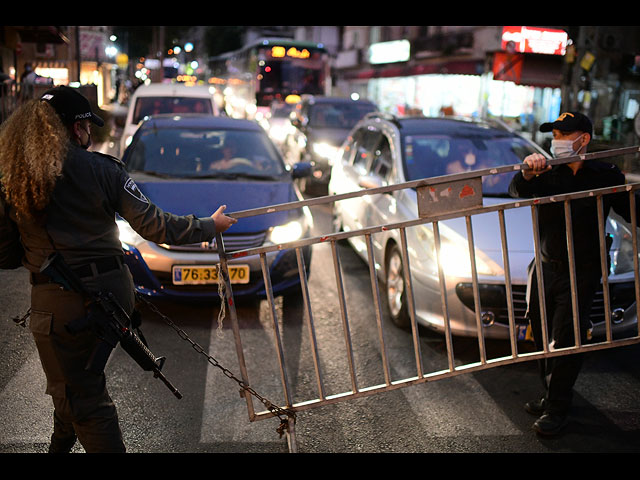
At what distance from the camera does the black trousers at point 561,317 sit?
3.88m

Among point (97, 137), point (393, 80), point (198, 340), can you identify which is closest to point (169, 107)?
point (97, 137)

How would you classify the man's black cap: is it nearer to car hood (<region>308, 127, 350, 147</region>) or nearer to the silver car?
the silver car

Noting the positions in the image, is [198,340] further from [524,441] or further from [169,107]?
[169,107]

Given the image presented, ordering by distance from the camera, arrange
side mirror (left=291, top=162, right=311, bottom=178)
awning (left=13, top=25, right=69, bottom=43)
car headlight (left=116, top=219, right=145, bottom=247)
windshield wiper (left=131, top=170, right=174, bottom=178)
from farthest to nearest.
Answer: awning (left=13, top=25, right=69, bottom=43) → side mirror (left=291, top=162, right=311, bottom=178) → windshield wiper (left=131, top=170, right=174, bottom=178) → car headlight (left=116, top=219, right=145, bottom=247)

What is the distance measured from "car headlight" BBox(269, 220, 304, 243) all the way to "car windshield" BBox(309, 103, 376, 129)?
9.14 metres

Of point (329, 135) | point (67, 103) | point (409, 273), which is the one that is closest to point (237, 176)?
point (409, 273)

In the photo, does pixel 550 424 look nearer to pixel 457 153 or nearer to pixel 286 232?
pixel 286 232

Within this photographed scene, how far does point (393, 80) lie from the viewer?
34.9 metres

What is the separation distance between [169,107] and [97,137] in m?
6.62

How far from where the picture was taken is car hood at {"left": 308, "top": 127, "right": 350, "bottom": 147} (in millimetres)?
14000

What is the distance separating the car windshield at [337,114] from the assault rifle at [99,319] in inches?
479

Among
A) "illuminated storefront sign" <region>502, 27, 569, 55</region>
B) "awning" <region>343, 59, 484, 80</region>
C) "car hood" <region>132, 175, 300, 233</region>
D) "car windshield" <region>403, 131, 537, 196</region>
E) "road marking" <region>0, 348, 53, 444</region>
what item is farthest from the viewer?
"awning" <region>343, 59, 484, 80</region>

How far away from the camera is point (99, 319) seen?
2.90 meters

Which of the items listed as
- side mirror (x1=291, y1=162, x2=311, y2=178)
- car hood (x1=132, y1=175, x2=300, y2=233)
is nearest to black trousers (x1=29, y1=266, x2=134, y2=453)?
car hood (x1=132, y1=175, x2=300, y2=233)
